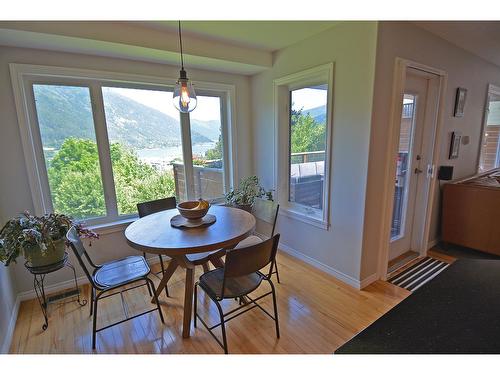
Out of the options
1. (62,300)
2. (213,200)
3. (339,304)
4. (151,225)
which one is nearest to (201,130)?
(213,200)

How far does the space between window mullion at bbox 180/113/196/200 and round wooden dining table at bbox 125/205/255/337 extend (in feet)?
3.25

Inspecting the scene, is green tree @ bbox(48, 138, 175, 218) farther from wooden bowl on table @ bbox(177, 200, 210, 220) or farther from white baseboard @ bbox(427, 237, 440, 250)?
white baseboard @ bbox(427, 237, 440, 250)

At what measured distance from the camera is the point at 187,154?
3.06 meters

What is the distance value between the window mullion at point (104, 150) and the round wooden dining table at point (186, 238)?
0.77 metres

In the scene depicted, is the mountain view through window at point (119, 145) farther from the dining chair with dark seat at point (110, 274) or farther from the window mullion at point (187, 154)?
the dining chair with dark seat at point (110, 274)

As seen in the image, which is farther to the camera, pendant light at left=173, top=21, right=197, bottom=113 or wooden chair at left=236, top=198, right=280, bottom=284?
wooden chair at left=236, top=198, right=280, bottom=284

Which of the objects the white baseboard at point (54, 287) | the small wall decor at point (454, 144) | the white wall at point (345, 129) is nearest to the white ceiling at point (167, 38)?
the white wall at point (345, 129)

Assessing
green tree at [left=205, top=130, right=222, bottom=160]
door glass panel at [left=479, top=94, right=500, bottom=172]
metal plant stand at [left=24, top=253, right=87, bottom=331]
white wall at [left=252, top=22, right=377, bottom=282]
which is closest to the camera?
metal plant stand at [left=24, top=253, right=87, bottom=331]

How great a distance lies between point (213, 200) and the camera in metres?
3.36

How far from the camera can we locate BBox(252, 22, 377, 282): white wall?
2.02 m

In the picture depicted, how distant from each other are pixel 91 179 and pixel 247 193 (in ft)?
5.57

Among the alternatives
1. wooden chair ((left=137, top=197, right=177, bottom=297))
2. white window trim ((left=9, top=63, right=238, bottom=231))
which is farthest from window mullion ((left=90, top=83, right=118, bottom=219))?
wooden chair ((left=137, top=197, right=177, bottom=297))

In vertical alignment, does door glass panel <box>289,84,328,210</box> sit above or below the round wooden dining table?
above
